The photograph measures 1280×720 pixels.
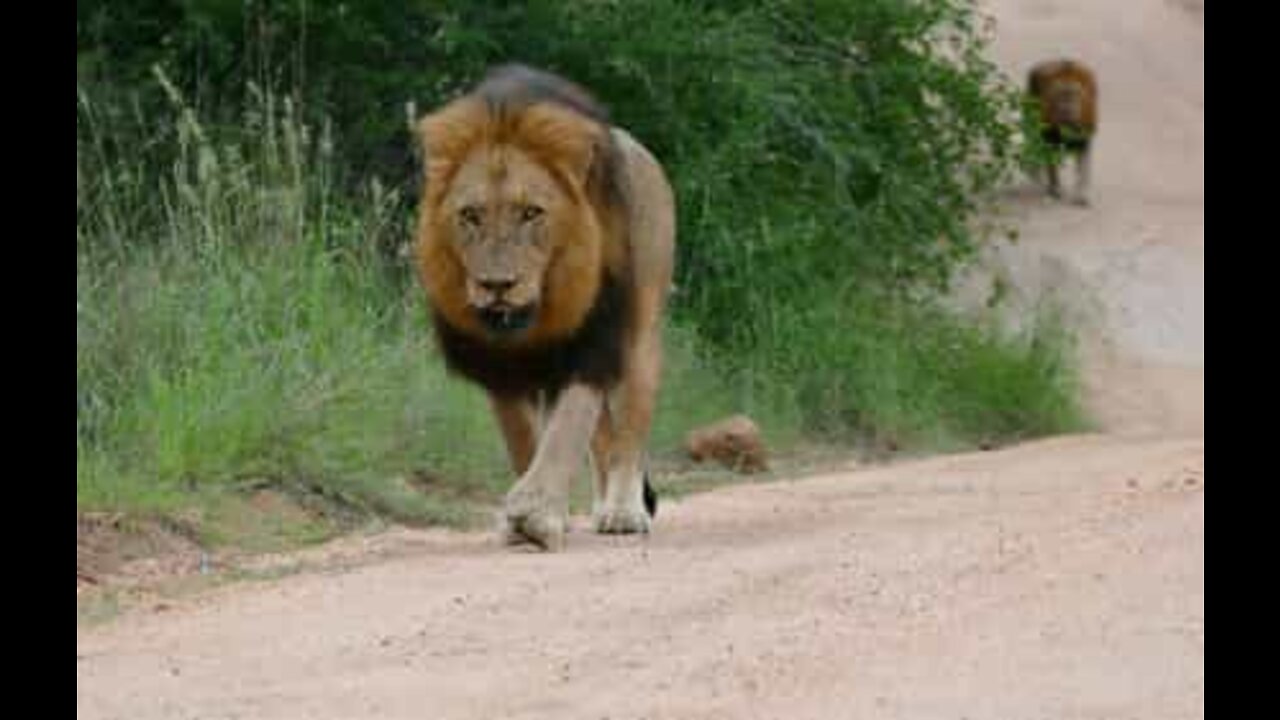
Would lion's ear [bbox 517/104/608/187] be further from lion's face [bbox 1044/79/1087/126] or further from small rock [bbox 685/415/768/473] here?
lion's face [bbox 1044/79/1087/126]

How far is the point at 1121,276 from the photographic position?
24.6m

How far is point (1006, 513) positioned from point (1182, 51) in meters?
22.5

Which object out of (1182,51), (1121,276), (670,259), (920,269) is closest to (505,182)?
(670,259)

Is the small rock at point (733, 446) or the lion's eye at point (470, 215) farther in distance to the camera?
the small rock at point (733, 446)

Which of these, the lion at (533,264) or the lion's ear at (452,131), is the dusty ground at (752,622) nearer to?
the lion at (533,264)

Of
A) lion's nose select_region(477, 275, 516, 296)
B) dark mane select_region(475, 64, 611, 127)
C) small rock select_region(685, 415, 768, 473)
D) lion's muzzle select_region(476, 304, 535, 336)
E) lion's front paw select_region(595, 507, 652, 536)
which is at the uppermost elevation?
dark mane select_region(475, 64, 611, 127)

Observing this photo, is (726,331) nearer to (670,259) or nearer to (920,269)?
(920,269)

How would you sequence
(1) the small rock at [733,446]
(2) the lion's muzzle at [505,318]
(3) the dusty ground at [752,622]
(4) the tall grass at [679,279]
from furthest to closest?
(1) the small rock at [733,446]
(4) the tall grass at [679,279]
(2) the lion's muzzle at [505,318]
(3) the dusty ground at [752,622]

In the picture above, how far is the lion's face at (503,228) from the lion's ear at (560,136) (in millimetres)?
57

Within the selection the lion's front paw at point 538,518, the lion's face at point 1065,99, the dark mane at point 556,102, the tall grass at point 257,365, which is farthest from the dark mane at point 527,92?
the lion's face at point 1065,99

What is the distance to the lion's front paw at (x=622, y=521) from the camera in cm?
1012

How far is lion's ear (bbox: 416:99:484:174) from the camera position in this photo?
945cm

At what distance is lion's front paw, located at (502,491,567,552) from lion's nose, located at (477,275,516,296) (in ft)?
2.03

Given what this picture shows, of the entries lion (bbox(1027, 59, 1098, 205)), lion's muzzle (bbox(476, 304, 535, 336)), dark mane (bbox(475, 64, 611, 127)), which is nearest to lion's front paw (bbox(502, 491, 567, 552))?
lion's muzzle (bbox(476, 304, 535, 336))
